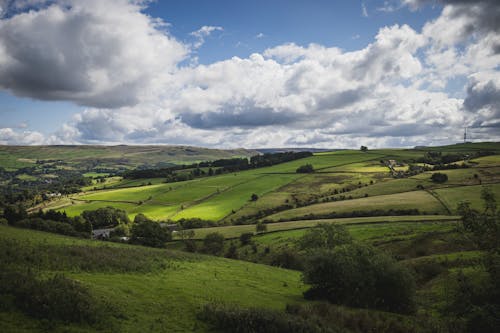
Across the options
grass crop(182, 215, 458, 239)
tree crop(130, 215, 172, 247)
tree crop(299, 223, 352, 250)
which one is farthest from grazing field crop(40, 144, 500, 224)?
tree crop(299, 223, 352, 250)

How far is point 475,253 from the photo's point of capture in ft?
147

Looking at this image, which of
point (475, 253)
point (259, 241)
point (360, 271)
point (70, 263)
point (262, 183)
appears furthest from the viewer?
point (262, 183)

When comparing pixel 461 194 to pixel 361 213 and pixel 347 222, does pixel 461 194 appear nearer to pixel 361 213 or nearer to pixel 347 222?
pixel 361 213

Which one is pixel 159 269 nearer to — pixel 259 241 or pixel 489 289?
pixel 489 289

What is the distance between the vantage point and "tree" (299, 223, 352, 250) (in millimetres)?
59469

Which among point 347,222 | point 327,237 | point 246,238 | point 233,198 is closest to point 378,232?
point 347,222

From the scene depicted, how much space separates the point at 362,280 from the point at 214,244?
55.1m

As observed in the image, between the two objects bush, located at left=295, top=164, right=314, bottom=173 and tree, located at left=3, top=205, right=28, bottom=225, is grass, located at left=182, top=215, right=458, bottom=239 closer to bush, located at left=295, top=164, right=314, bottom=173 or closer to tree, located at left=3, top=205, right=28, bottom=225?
tree, located at left=3, top=205, right=28, bottom=225

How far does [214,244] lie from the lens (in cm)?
8112

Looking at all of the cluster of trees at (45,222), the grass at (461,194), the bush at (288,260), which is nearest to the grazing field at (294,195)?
the grass at (461,194)

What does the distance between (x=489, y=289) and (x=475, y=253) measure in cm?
2635

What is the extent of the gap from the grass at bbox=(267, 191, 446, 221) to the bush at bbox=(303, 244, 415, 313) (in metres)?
71.2

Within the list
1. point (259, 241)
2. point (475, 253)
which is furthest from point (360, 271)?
point (259, 241)

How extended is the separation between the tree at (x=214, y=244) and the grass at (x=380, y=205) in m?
33.5
